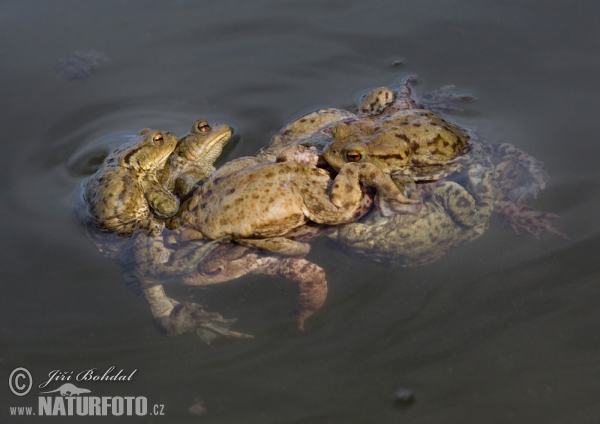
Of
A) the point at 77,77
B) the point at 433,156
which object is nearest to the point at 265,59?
the point at 77,77

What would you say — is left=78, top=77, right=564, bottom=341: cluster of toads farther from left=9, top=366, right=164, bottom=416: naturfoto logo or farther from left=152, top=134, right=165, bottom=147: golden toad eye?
left=9, top=366, right=164, bottom=416: naturfoto logo

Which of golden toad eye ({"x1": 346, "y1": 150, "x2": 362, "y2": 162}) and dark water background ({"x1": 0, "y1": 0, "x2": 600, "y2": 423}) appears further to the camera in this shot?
golden toad eye ({"x1": 346, "y1": 150, "x2": 362, "y2": 162})

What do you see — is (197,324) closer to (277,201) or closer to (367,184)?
(277,201)

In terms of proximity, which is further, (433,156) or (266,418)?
(433,156)

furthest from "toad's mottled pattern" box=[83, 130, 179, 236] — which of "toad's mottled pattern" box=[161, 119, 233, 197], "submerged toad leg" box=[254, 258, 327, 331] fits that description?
"submerged toad leg" box=[254, 258, 327, 331]

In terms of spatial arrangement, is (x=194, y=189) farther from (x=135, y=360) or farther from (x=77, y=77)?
(x=77, y=77)

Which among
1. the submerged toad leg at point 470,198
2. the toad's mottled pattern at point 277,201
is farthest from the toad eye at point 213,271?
the submerged toad leg at point 470,198

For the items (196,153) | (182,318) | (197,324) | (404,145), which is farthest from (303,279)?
(196,153)
